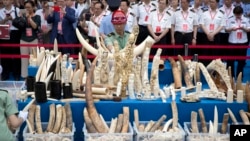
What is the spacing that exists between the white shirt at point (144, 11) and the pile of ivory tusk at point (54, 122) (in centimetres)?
415

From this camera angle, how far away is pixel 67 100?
205 inches

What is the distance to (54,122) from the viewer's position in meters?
5.05

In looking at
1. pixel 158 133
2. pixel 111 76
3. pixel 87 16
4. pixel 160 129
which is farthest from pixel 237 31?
pixel 158 133

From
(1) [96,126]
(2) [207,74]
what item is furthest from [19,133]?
(2) [207,74]

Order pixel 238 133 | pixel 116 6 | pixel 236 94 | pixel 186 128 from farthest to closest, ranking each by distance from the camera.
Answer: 1. pixel 116 6
2. pixel 236 94
3. pixel 186 128
4. pixel 238 133

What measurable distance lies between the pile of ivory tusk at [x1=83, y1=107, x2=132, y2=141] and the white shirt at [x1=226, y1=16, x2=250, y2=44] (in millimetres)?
4246

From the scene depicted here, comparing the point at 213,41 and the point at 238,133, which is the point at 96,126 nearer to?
the point at 238,133

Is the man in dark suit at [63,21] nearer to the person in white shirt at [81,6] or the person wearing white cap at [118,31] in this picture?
the person in white shirt at [81,6]

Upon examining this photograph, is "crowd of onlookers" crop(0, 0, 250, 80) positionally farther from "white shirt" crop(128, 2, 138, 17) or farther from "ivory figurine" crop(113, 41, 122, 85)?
"ivory figurine" crop(113, 41, 122, 85)

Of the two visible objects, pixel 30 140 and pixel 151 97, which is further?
pixel 151 97

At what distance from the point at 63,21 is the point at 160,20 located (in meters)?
1.54

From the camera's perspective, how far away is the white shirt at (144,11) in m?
8.96

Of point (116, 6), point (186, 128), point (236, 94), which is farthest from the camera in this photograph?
point (116, 6)

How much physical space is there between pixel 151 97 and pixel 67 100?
32.1 inches
